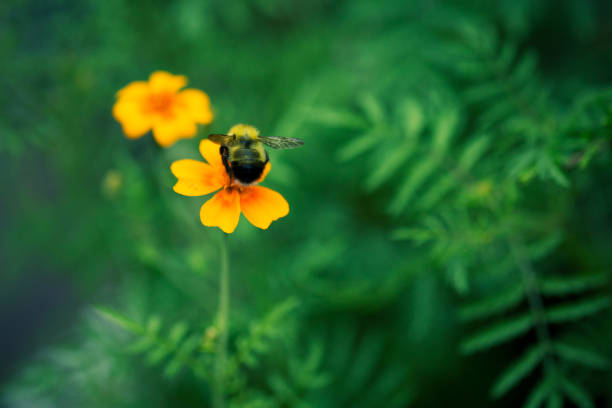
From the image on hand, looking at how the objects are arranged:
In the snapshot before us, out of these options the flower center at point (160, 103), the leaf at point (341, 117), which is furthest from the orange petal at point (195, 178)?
the leaf at point (341, 117)

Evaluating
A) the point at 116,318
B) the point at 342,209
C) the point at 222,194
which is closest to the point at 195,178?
the point at 222,194

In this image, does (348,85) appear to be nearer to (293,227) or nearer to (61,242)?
(293,227)

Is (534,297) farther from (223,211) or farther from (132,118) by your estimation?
(132,118)

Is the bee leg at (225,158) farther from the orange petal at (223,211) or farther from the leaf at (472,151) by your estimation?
the leaf at (472,151)

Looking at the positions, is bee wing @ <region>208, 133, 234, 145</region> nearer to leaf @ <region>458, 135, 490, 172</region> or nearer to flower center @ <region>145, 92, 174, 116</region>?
flower center @ <region>145, 92, 174, 116</region>

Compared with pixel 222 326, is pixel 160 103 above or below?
above

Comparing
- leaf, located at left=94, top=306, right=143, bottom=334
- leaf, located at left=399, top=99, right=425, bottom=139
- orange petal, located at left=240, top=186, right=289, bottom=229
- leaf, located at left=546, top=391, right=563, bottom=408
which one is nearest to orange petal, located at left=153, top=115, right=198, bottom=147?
orange petal, located at left=240, top=186, right=289, bottom=229
